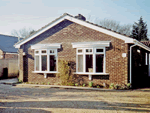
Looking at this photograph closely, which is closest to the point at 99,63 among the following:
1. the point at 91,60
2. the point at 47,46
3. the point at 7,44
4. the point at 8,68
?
the point at 91,60

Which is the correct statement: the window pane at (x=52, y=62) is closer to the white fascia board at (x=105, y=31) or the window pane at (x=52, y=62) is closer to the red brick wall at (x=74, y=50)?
the red brick wall at (x=74, y=50)

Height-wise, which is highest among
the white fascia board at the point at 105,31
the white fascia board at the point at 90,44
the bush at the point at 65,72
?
the white fascia board at the point at 105,31

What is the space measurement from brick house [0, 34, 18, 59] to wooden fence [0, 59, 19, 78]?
336cm

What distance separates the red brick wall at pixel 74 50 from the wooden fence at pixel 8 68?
14.9 ft

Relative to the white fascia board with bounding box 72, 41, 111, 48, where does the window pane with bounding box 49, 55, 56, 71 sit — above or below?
below

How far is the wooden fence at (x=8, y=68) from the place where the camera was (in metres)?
16.6

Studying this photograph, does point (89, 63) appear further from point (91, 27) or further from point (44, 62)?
point (44, 62)

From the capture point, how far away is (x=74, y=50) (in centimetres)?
1184

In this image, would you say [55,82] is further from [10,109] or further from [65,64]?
[10,109]

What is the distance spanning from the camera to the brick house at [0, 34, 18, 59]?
66.0 feet

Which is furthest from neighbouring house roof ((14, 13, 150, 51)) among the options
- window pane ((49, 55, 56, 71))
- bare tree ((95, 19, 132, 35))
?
bare tree ((95, 19, 132, 35))

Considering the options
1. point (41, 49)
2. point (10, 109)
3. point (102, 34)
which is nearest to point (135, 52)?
point (102, 34)

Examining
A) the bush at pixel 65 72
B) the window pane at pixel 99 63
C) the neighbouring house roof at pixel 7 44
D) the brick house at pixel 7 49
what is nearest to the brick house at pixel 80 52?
the window pane at pixel 99 63

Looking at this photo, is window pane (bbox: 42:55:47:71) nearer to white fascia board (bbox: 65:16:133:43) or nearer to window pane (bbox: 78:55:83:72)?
window pane (bbox: 78:55:83:72)
